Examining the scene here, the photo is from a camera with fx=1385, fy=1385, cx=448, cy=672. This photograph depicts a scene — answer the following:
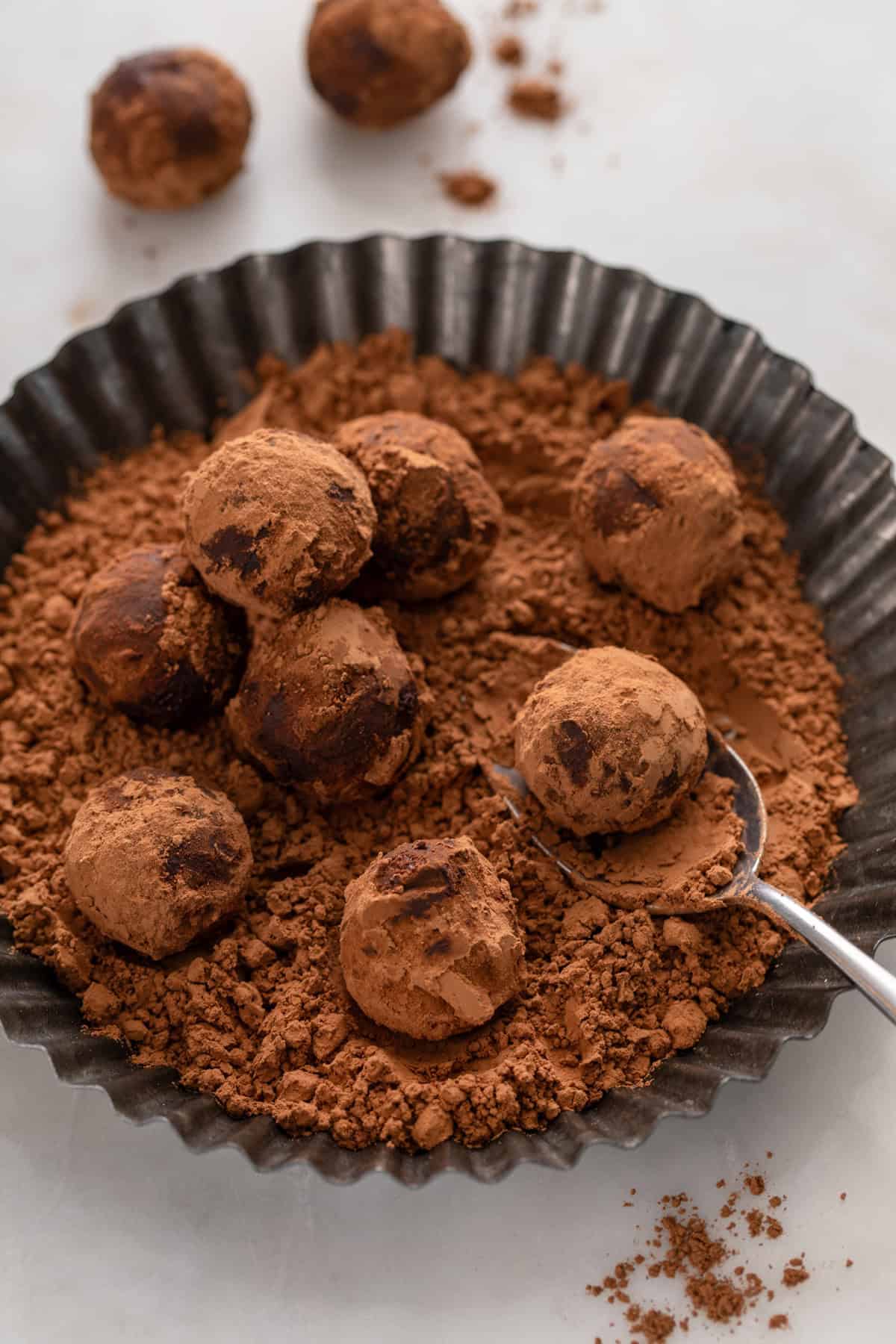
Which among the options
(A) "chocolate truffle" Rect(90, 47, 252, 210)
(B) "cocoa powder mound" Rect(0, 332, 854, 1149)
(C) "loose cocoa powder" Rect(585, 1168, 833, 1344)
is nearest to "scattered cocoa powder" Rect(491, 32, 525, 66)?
(A) "chocolate truffle" Rect(90, 47, 252, 210)

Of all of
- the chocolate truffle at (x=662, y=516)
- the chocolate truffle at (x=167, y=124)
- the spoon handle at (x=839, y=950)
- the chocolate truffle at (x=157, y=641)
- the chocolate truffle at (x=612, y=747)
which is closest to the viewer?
the spoon handle at (x=839, y=950)

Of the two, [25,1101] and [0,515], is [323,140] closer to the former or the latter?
[0,515]

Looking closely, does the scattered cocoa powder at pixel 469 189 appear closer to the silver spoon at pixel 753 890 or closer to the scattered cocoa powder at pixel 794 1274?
the silver spoon at pixel 753 890

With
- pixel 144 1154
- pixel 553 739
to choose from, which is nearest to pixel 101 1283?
pixel 144 1154

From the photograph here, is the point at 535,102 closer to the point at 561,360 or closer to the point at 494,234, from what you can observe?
the point at 494,234

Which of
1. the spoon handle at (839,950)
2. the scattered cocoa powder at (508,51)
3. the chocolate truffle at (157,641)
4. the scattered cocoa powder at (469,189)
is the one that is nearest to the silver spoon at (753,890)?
the spoon handle at (839,950)

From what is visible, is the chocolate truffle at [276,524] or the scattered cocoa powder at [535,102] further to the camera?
the scattered cocoa powder at [535,102]

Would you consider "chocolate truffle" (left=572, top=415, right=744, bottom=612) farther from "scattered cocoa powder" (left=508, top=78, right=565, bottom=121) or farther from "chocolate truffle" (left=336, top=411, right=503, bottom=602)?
"scattered cocoa powder" (left=508, top=78, right=565, bottom=121)
